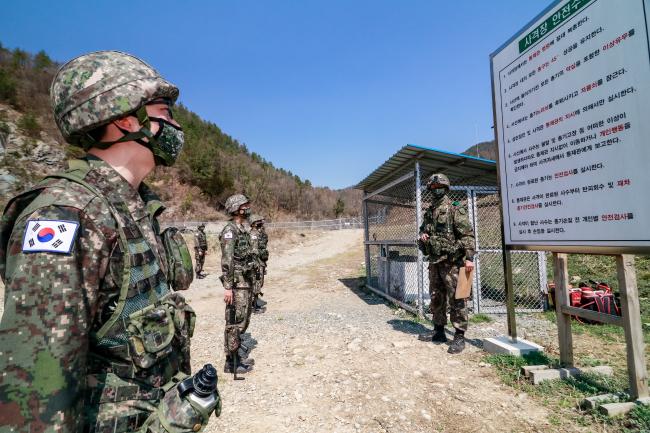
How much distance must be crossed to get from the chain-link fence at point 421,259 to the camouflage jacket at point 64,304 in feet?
17.7

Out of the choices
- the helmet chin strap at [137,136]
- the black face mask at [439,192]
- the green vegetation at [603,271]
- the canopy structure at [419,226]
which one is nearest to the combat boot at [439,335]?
the canopy structure at [419,226]

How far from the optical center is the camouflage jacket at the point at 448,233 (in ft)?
15.7

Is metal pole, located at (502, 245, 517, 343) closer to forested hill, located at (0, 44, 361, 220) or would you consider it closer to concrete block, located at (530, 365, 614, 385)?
concrete block, located at (530, 365, 614, 385)

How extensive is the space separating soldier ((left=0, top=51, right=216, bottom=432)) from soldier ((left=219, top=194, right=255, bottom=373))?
2885mm

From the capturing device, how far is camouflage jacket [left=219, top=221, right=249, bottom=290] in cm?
437

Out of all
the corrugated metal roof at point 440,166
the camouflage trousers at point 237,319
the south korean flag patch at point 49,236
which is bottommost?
the camouflage trousers at point 237,319

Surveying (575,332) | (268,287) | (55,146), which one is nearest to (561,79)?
(575,332)

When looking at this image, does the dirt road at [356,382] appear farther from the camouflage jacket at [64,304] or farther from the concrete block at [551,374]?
the camouflage jacket at [64,304]

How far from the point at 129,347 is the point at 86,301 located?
0.24m

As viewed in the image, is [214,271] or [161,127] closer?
[161,127]

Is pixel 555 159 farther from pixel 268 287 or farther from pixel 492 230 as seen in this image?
pixel 268 287

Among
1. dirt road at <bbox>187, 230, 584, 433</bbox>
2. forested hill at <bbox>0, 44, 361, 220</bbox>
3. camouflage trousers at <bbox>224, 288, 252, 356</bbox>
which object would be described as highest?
forested hill at <bbox>0, 44, 361, 220</bbox>

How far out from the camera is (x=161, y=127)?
1.44 m

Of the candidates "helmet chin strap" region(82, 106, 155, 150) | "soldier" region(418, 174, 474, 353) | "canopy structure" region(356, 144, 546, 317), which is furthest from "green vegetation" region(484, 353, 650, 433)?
"helmet chin strap" region(82, 106, 155, 150)
